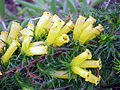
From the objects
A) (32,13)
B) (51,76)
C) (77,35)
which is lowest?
(51,76)

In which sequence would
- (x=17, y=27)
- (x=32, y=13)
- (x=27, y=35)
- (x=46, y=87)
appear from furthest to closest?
(x=32, y=13) < (x=46, y=87) < (x=17, y=27) < (x=27, y=35)

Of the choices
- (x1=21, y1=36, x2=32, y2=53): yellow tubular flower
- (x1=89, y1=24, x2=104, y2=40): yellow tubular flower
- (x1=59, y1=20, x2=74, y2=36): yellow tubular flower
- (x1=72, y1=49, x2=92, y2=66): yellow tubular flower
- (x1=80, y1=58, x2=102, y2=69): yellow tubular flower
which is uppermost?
(x1=59, y1=20, x2=74, y2=36): yellow tubular flower

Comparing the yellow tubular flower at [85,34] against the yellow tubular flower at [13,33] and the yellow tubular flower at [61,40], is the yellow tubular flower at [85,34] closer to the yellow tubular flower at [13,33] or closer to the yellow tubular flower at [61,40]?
the yellow tubular flower at [61,40]

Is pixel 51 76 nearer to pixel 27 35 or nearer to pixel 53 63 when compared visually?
pixel 53 63

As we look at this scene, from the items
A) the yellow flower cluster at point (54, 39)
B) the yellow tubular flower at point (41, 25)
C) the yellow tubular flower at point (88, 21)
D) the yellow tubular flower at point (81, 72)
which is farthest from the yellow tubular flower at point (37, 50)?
the yellow tubular flower at point (88, 21)

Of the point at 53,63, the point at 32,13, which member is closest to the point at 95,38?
the point at 53,63

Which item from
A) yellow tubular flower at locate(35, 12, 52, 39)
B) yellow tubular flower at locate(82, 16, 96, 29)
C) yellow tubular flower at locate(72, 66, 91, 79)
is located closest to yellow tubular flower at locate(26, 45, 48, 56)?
yellow tubular flower at locate(35, 12, 52, 39)

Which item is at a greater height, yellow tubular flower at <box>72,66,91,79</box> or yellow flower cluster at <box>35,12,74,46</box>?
yellow flower cluster at <box>35,12,74,46</box>

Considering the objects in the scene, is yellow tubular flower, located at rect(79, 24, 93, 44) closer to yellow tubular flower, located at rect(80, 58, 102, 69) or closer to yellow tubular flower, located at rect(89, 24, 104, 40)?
yellow tubular flower, located at rect(89, 24, 104, 40)
